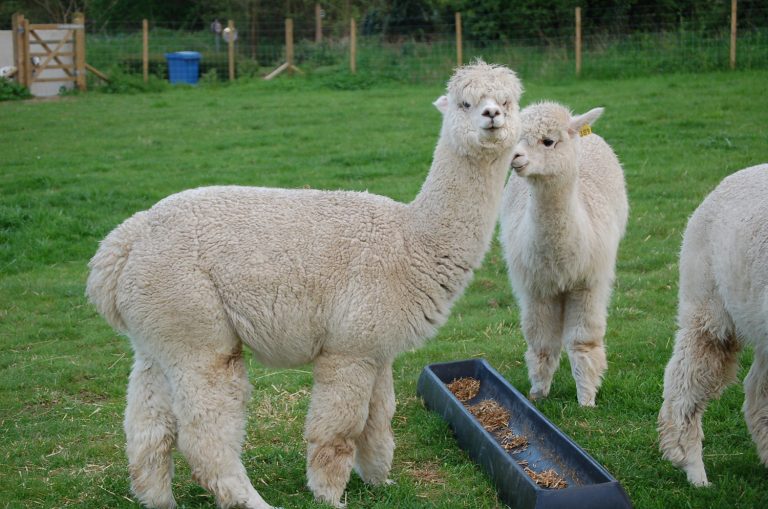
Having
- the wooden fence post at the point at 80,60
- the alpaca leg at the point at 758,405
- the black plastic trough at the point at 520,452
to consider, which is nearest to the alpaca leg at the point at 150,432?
the black plastic trough at the point at 520,452

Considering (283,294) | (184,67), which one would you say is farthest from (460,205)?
(184,67)

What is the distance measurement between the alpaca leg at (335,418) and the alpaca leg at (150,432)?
64cm

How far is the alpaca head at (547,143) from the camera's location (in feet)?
17.3

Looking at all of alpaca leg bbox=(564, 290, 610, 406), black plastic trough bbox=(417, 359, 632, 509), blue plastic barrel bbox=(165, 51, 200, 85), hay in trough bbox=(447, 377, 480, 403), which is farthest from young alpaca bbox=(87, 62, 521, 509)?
blue plastic barrel bbox=(165, 51, 200, 85)

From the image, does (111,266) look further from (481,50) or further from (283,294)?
(481,50)

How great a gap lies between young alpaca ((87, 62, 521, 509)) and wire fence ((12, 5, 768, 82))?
537 inches

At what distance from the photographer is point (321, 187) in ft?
35.7

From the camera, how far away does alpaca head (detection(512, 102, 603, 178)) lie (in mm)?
5270

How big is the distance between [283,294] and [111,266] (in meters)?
0.79

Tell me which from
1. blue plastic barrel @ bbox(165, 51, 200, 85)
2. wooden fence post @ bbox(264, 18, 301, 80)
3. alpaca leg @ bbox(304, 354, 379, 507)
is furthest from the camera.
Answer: blue plastic barrel @ bbox(165, 51, 200, 85)

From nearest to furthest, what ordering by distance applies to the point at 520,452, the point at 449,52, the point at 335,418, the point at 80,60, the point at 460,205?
the point at 335,418, the point at 460,205, the point at 520,452, the point at 449,52, the point at 80,60

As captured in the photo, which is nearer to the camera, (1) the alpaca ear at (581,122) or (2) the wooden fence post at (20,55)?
(1) the alpaca ear at (581,122)

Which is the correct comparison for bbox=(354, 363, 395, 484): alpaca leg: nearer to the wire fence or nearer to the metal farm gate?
the wire fence

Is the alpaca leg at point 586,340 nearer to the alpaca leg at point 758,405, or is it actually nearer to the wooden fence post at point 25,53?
the alpaca leg at point 758,405
